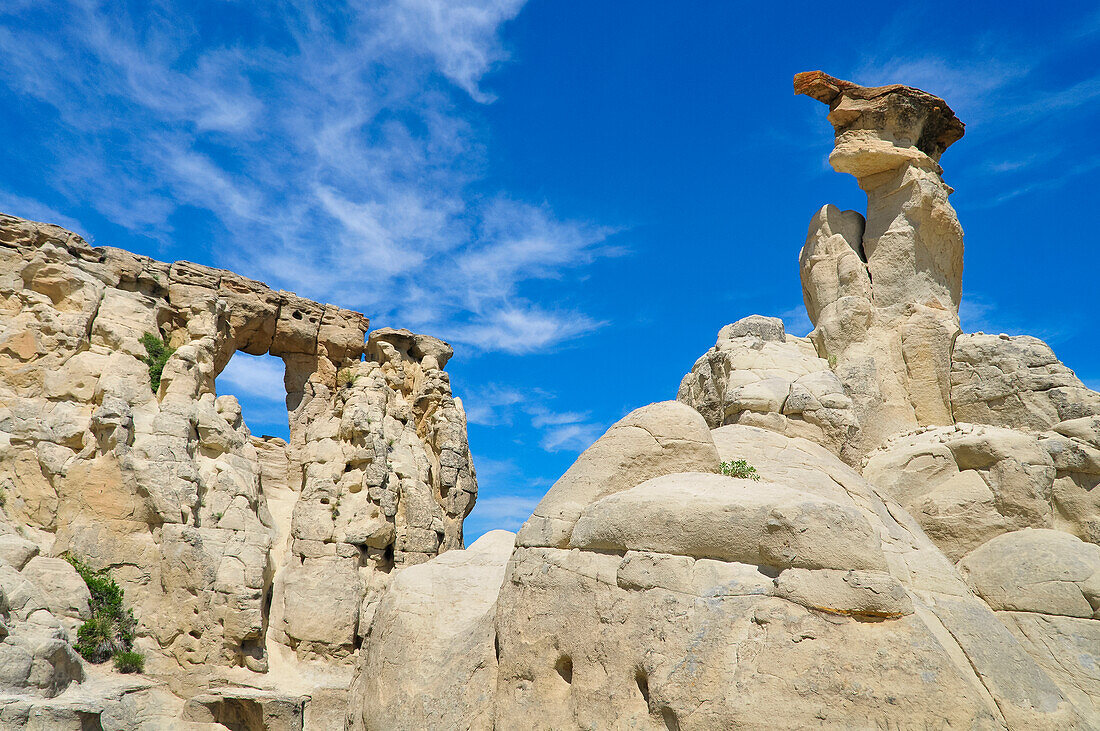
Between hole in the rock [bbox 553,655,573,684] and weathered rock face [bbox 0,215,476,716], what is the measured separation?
8443mm

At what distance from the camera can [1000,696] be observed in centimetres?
783

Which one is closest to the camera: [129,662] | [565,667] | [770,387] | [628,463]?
[565,667]

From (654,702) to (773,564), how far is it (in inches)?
65.2

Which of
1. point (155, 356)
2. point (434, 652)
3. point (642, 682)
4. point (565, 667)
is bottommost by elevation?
point (642, 682)

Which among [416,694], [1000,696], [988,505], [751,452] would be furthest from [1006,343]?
[416,694]

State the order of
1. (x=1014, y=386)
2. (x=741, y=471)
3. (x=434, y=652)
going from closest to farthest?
1. (x=741, y=471)
2. (x=434, y=652)
3. (x=1014, y=386)

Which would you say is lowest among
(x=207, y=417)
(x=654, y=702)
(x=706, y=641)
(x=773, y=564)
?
(x=654, y=702)

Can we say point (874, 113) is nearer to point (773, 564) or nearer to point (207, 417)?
point (773, 564)

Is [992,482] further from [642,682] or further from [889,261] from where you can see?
[642,682]

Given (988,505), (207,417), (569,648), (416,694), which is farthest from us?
(207,417)

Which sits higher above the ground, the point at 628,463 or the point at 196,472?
the point at 196,472

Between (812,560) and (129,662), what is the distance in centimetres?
1312

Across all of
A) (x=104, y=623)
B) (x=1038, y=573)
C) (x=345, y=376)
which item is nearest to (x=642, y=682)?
(x=1038, y=573)

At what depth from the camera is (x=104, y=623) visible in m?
15.3
